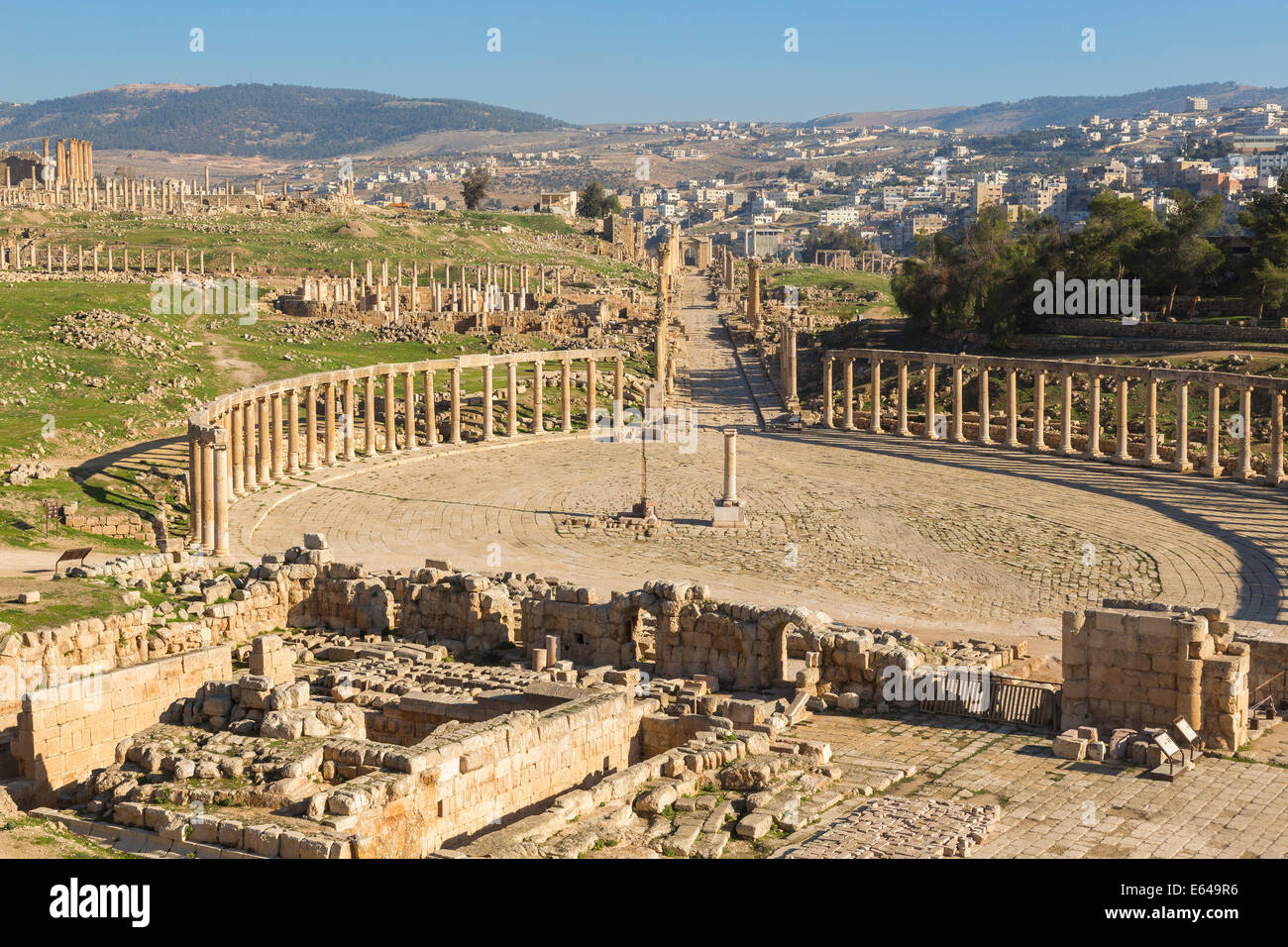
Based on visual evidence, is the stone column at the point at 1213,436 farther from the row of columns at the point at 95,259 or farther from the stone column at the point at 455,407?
the row of columns at the point at 95,259

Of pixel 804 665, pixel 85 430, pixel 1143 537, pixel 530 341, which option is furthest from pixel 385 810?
pixel 530 341

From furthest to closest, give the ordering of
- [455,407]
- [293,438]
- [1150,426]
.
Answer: [455,407] < [1150,426] < [293,438]

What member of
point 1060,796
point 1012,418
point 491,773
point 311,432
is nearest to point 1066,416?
point 1012,418

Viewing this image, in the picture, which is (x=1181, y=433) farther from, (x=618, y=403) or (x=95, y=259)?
(x=95, y=259)

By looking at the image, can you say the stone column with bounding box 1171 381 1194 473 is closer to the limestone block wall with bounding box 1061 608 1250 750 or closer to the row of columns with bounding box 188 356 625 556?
the row of columns with bounding box 188 356 625 556
